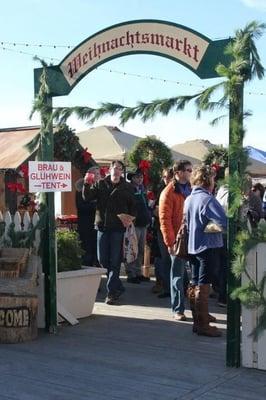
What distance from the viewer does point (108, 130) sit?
15.7 metres

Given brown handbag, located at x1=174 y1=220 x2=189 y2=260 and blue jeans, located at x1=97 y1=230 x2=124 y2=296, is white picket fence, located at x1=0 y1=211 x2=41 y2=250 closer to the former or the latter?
blue jeans, located at x1=97 y1=230 x2=124 y2=296

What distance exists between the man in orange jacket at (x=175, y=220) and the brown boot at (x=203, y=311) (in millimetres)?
707

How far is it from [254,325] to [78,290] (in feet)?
8.52

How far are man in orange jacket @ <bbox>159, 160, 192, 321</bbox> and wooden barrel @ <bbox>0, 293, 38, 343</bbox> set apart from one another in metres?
1.68

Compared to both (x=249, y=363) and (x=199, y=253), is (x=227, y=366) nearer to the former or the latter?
(x=249, y=363)

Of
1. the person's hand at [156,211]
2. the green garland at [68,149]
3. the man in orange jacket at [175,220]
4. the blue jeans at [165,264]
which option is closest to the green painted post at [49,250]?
the man in orange jacket at [175,220]

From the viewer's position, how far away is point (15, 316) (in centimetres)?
588

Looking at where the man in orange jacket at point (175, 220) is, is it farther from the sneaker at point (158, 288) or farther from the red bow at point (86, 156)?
the red bow at point (86, 156)

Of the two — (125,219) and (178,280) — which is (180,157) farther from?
(178,280)

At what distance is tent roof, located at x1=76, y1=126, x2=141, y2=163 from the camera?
48.3 feet

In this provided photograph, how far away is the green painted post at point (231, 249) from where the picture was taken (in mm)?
4855

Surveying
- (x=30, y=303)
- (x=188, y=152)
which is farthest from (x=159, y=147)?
(x=30, y=303)

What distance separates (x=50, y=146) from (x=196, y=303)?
7.34 ft

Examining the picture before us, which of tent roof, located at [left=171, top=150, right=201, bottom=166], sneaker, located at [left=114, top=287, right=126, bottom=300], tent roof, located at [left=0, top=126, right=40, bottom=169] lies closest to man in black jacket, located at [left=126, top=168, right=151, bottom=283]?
sneaker, located at [left=114, top=287, right=126, bottom=300]
